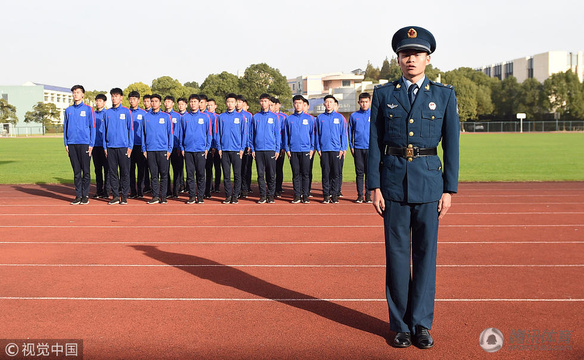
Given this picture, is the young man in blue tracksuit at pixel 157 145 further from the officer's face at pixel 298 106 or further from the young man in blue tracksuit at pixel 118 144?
the officer's face at pixel 298 106

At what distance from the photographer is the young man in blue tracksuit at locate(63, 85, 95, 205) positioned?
480 inches

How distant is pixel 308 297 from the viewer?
560cm

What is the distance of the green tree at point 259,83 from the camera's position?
3196 inches

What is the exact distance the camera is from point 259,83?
8162cm

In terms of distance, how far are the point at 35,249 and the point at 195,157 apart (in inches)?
204

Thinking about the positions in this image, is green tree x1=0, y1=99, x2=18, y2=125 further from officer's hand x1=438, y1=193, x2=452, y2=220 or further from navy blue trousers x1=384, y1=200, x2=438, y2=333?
officer's hand x1=438, y1=193, x2=452, y2=220

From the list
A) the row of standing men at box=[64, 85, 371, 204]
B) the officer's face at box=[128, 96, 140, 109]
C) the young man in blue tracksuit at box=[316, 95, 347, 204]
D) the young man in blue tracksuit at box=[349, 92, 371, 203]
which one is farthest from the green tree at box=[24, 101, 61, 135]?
the young man in blue tracksuit at box=[349, 92, 371, 203]

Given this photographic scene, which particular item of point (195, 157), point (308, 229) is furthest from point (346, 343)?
point (195, 157)

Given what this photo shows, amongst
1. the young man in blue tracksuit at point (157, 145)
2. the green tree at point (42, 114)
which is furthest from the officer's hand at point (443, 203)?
the green tree at point (42, 114)

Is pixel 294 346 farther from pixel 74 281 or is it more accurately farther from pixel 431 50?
pixel 74 281

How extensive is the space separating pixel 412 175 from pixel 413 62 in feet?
2.61

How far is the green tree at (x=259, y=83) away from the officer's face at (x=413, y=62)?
7611 centimetres

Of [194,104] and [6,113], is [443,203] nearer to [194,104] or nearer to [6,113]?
[194,104]

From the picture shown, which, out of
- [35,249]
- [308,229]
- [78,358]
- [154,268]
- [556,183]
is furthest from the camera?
[556,183]
